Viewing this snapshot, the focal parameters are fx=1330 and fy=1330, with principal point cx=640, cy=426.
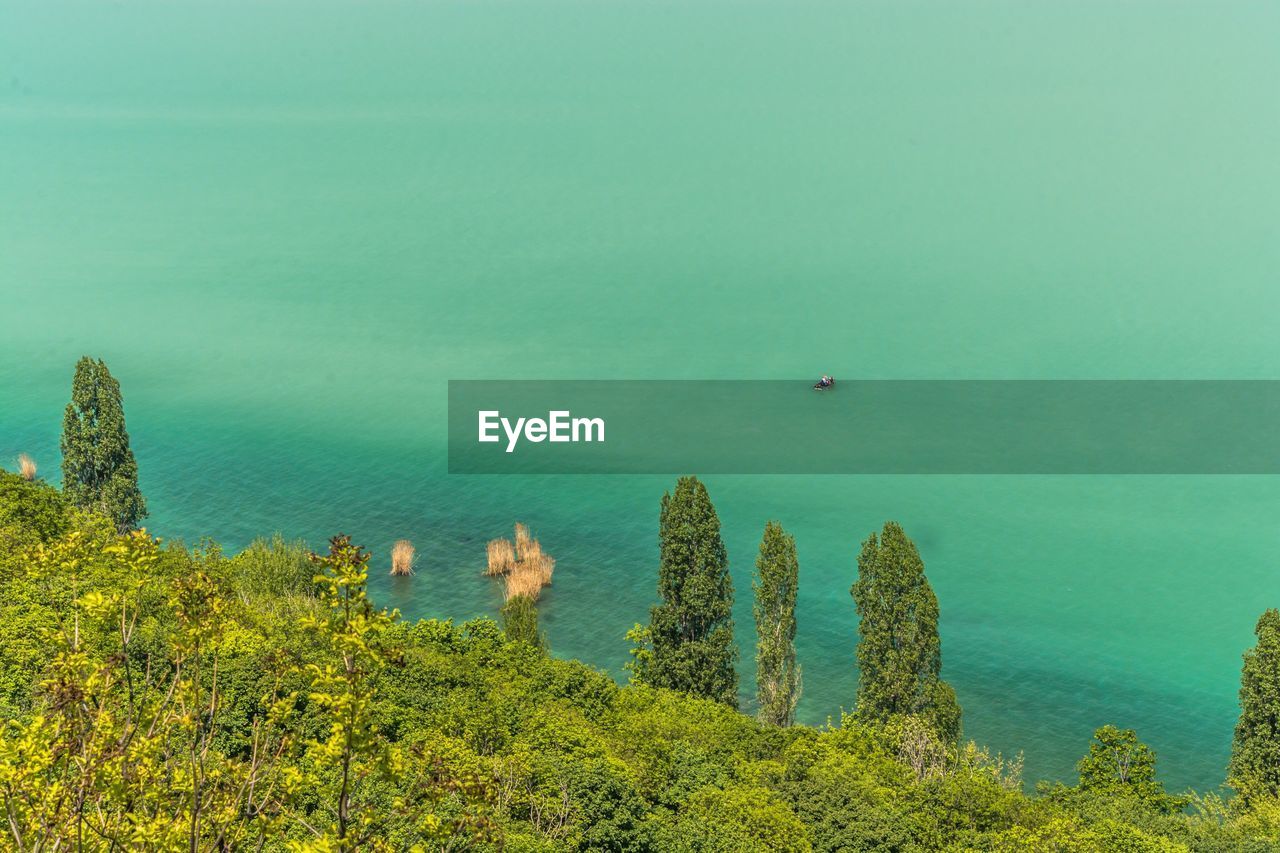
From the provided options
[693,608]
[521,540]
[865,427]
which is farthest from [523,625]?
[865,427]

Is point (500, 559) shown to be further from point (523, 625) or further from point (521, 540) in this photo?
point (523, 625)

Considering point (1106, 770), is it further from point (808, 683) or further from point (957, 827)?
point (808, 683)

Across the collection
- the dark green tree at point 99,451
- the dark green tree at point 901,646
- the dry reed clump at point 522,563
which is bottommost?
the dark green tree at point 901,646

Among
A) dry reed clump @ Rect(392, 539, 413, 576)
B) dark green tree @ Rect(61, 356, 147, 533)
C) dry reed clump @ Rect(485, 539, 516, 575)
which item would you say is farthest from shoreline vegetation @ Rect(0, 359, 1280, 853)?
dry reed clump @ Rect(485, 539, 516, 575)

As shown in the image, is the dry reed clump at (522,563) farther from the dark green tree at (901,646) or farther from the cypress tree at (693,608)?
the dark green tree at (901,646)

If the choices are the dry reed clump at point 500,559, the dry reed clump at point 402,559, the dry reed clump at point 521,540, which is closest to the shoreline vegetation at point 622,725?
the dry reed clump at point 402,559

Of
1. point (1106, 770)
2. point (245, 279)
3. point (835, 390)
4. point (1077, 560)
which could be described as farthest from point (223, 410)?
point (1106, 770)
